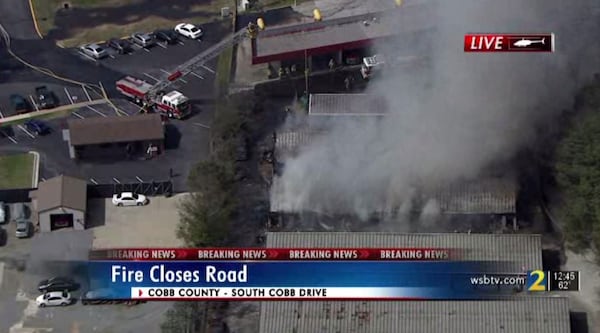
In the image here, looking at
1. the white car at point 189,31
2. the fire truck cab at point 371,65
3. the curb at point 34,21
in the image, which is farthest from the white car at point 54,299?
the curb at point 34,21

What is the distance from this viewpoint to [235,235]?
66.5 m

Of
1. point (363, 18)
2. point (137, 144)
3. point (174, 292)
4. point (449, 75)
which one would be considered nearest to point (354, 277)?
point (174, 292)

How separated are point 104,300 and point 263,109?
18.6 meters

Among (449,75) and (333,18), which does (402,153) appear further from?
(333,18)

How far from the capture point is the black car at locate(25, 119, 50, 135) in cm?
7550

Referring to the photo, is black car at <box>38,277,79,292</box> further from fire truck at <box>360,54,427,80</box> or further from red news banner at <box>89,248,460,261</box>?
fire truck at <box>360,54,427,80</box>

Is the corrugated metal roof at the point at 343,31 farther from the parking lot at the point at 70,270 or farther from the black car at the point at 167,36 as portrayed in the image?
the parking lot at the point at 70,270

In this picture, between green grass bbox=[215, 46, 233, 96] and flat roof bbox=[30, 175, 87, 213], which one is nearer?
flat roof bbox=[30, 175, 87, 213]

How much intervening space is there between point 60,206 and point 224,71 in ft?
56.9

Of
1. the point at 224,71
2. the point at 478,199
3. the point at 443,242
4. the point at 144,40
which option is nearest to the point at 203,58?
the point at 224,71

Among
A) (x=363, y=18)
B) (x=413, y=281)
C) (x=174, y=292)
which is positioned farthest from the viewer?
(x=363, y=18)

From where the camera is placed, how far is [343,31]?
269ft

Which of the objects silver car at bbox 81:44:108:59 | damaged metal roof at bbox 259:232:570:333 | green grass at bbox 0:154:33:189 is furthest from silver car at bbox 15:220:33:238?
silver car at bbox 81:44:108:59

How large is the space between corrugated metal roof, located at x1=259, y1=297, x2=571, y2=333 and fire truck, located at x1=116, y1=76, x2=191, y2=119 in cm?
2037
